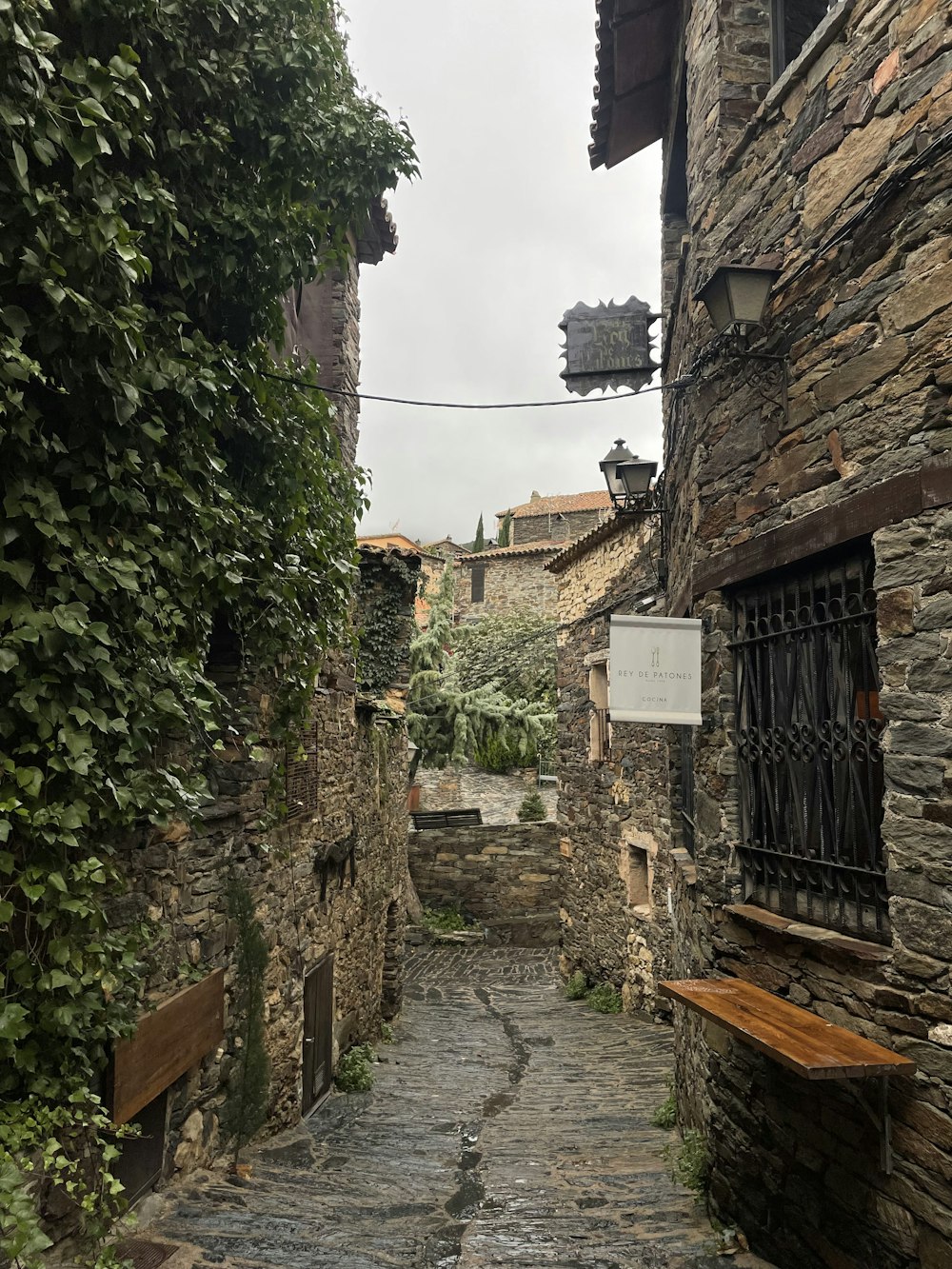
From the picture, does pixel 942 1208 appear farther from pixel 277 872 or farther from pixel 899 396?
pixel 277 872

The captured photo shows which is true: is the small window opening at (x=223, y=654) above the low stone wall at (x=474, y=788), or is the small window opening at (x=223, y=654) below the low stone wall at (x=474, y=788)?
above

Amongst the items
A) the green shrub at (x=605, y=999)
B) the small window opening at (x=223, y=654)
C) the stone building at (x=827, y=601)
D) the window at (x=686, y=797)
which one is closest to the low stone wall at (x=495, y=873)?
the green shrub at (x=605, y=999)

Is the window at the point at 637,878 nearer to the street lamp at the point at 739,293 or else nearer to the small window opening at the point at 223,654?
the small window opening at the point at 223,654

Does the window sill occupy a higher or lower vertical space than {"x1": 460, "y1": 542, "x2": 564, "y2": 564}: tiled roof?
lower

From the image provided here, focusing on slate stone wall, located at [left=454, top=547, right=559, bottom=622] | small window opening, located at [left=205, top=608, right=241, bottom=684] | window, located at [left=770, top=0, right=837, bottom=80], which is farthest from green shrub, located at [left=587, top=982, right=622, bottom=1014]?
slate stone wall, located at [left=454, top=547, right=559, bottom=622]

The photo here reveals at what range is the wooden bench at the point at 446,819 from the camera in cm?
1820

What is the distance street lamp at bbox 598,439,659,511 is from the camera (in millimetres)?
8578

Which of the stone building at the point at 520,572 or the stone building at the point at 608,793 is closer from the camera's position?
the stone building at the point at 608,793

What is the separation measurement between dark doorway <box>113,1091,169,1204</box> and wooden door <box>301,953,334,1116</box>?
2489mm

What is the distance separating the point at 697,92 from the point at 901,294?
2754 millimetres

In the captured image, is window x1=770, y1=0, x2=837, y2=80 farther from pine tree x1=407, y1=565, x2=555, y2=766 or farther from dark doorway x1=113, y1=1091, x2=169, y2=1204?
pine tree x1=407, y1=565, x2=555, y2=766

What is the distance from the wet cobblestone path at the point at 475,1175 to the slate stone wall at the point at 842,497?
Result: 630mm

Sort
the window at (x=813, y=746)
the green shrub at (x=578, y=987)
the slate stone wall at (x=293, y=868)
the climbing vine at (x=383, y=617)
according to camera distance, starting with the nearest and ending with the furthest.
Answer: the window at (x=813, y=746) → the slate stone wall at (x=293, y=868) → the climbing vine at (x=383, y=617) → the green shrub at (x=578, y=987)

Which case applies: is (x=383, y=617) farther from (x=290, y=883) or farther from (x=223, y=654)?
(x=223, y=654)
